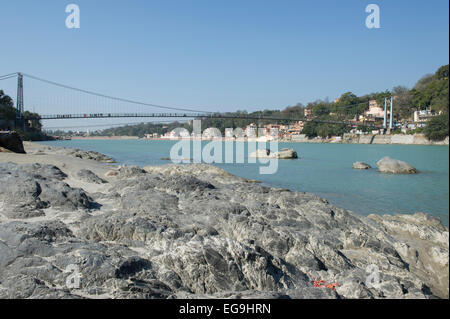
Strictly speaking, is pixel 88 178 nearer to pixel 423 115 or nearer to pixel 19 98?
pixel 19 98

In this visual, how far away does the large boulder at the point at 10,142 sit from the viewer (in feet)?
36.5

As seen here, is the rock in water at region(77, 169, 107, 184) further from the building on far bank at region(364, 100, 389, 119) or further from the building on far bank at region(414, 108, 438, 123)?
the building on far bank at region(364, 100, 389, 119)

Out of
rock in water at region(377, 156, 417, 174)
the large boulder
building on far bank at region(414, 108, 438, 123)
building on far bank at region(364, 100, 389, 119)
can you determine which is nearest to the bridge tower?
the large boulder

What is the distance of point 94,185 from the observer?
21.7ft

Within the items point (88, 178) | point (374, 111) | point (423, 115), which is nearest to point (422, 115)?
point (423, 115)

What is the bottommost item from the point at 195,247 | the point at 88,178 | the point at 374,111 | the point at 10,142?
the point at 195,247

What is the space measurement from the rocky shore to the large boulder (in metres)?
7.05

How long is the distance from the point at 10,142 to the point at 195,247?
35.2ft

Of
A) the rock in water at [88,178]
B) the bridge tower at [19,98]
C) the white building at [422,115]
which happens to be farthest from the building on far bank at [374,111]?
the rock in water at [88,178]

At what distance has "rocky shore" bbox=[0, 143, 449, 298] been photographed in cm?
262

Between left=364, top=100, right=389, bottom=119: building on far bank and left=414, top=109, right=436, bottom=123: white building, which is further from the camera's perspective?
left=364, top=100, right=389, bottom=119: building on far bank

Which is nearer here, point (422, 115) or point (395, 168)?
point (395, 168)

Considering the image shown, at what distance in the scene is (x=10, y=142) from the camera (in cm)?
1134
